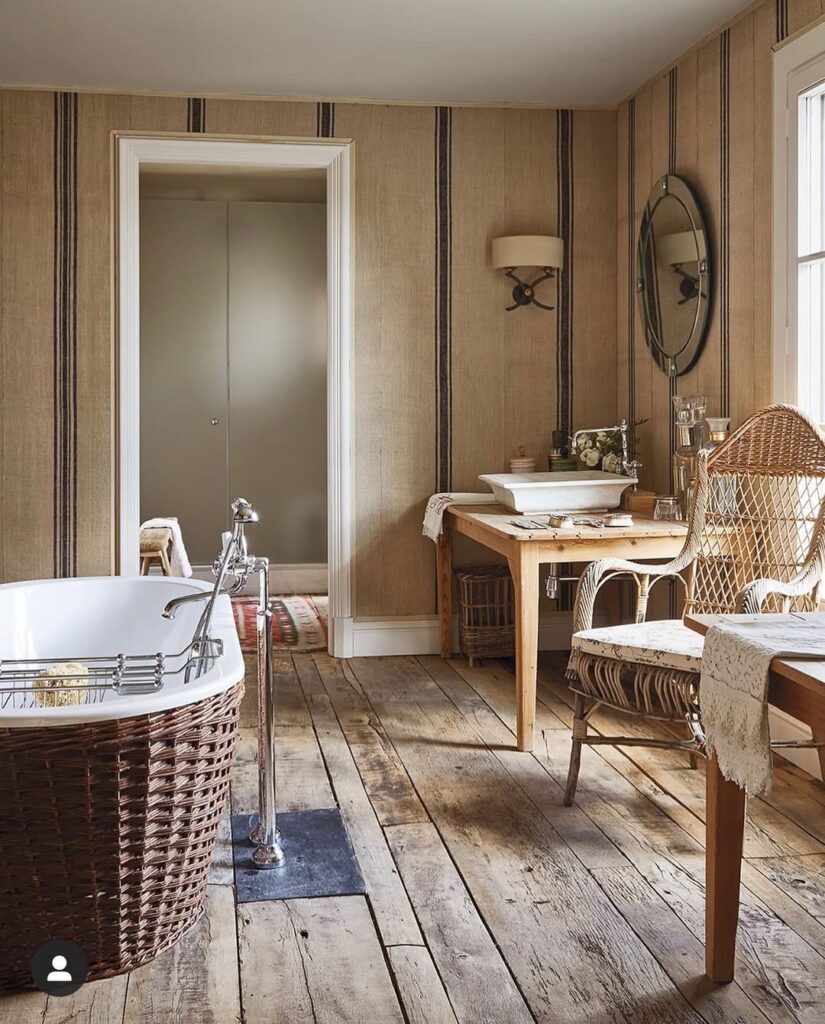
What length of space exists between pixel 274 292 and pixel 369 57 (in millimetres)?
2611

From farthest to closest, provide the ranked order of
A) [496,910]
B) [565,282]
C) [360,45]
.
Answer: [565,282] → [360,45] → [496,910]

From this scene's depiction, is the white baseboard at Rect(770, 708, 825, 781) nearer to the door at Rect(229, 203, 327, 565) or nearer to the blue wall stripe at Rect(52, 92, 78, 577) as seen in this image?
the blue wall stripe at Rect(52, 92, 78, 577)

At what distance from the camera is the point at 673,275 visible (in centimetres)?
429

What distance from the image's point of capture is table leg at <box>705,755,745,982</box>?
6.47ft

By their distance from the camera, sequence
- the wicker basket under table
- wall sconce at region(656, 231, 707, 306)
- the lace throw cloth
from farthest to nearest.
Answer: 1. the wicker basket under table
2. wall sconce at region(656, 231, 707, 306)
3. the lace throw cloth

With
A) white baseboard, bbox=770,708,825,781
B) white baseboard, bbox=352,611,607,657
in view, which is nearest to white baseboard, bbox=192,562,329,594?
white baseboard, bbox=352,611,607,657

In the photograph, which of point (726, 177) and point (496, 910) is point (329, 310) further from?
point (496, 910)

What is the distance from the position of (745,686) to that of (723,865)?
436mm

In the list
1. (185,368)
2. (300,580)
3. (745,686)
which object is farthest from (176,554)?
(745,686)

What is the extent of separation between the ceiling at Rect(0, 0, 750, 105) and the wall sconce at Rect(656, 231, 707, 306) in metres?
0.71

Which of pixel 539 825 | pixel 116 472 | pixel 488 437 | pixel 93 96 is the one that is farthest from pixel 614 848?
pixel 93 96

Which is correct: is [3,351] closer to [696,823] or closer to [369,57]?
[369,57]

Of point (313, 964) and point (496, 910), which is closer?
point (313, 964)

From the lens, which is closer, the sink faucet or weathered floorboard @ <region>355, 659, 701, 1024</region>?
weathered floorboard @ <region>355, 659, 701, 1024</region>
